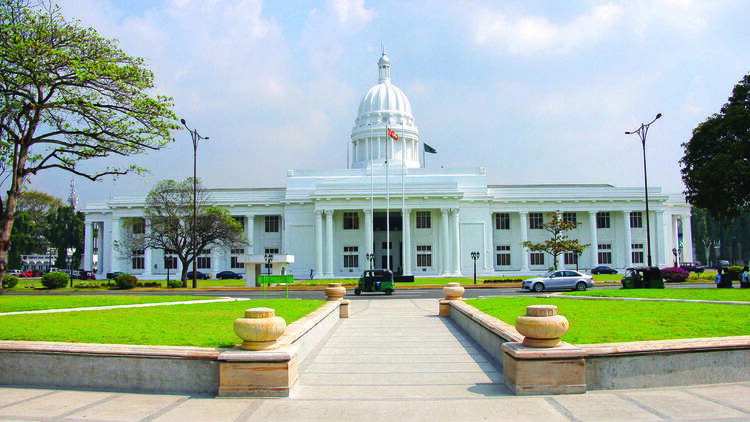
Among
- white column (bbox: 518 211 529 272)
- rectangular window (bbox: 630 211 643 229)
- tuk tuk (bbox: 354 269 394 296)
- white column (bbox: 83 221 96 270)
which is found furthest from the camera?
white column (bbox: 83 221 96 270)

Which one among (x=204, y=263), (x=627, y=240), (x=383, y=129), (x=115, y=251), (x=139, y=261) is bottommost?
(x=204, y=263)

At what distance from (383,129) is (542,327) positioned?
2933 inches

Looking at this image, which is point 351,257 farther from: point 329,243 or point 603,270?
point 603,270

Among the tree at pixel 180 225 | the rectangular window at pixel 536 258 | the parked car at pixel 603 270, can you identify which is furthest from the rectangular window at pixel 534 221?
the tree at pixel 180 225

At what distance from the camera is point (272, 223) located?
7638 centimetres

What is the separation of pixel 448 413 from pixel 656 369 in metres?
3.83

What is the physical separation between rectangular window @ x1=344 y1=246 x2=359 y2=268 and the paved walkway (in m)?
58.7

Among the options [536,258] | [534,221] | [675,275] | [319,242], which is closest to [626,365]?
[675,275]

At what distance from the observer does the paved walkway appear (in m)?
8.13

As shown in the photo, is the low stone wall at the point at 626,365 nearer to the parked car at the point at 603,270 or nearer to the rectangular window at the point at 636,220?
the parked car at the point at 603,270

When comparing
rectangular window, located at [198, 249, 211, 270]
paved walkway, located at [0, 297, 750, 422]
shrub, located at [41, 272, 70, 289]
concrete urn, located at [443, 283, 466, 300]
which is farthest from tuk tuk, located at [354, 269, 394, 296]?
rectangular window, located at [198, 249, 211, 270]

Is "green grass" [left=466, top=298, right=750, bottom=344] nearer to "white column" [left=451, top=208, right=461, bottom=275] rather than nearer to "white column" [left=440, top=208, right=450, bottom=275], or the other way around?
"white column" [left=440, top=208, right=450, bottom=275]

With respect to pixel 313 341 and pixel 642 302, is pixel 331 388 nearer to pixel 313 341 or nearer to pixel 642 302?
pixel 313 341

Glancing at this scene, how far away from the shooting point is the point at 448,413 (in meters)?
8.33
